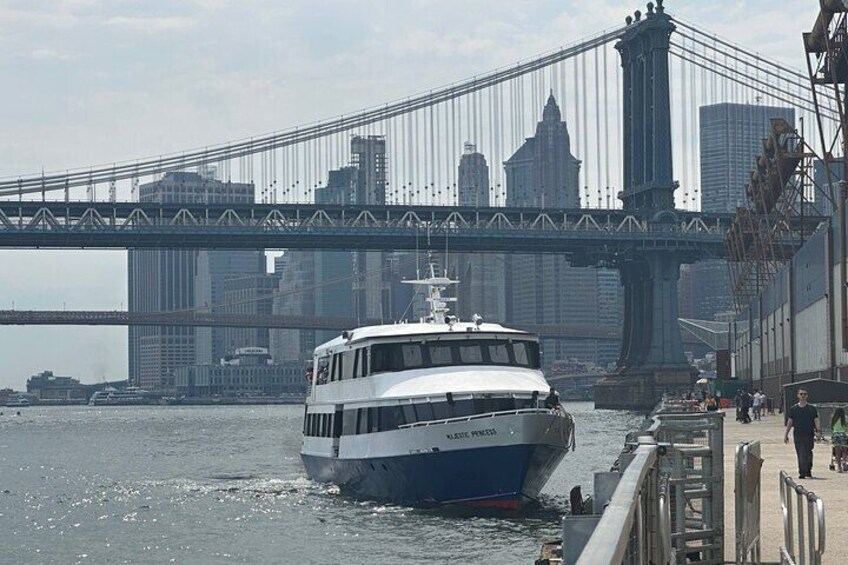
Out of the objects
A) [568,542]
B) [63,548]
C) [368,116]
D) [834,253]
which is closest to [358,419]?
[63,548]

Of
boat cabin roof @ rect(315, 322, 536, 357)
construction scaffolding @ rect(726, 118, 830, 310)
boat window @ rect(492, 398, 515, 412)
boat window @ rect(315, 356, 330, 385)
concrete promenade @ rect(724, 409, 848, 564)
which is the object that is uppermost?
construction scaffolding @ rect(726, 118, 830, 310)

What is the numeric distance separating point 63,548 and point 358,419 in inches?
338

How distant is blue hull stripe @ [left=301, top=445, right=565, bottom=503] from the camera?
35.7 metres

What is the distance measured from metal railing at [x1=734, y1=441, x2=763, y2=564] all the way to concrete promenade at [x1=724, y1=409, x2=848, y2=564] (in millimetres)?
223

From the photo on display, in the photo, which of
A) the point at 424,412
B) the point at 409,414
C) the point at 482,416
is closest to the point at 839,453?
the point at 482,416

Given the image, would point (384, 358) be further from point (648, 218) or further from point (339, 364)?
point (648, 218)

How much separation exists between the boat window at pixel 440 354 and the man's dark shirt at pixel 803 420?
36.4 ft

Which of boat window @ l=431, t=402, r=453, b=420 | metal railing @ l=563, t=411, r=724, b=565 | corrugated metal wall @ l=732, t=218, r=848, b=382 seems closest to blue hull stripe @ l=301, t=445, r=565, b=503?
boat window @ l=431, t=402, r=453, b=420

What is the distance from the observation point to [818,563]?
38.6 ft

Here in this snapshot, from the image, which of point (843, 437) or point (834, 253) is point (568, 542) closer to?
point (843, 437)

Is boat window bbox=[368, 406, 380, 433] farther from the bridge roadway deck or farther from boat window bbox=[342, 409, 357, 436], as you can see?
the bridge roadway deck

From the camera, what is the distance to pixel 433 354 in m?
38.6

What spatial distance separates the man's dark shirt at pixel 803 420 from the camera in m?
27.2

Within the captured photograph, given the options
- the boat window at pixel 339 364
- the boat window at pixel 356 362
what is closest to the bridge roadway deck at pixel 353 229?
the boat window at pixel 339 364
